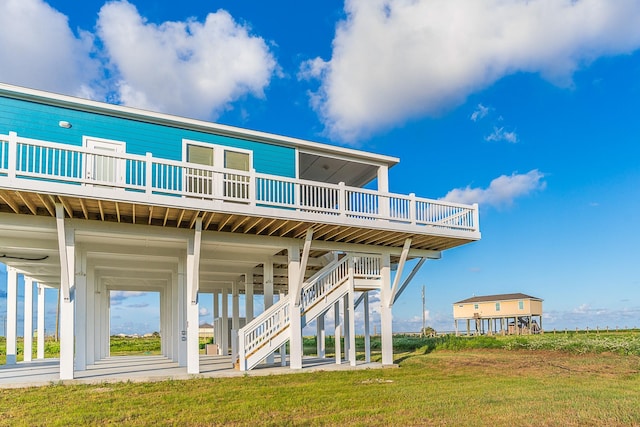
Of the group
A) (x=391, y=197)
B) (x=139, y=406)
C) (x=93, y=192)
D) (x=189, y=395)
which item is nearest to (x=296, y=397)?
(x=189, y=395)

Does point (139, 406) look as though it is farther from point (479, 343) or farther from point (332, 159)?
point (479, 343)

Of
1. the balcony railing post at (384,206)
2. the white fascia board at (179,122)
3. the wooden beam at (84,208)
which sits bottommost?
the wooden beam at (84,208)

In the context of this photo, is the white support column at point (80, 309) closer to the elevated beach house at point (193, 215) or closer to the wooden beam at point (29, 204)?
the elevated beach house at point (193, 215)

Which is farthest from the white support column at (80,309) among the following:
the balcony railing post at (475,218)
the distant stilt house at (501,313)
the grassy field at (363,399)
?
the distant stilt house at (501,313)

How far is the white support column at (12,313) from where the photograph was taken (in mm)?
18734

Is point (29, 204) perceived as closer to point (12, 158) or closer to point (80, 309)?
point (12, 158)

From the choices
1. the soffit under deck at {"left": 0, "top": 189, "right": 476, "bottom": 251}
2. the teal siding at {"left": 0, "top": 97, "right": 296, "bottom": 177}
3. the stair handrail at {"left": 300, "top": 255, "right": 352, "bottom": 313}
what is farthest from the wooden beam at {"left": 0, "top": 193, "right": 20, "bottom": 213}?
the stair handrail at {"left": 300, "top": 255, "right": 352, "bottom": 313}

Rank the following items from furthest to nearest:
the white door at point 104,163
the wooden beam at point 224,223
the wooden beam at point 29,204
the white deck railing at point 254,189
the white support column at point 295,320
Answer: the white support column at point 295,320
the wooden beam at point 224,223
the white deck railing at point 254,189
the white door at point 104,163
the wooden beam at point 29,204

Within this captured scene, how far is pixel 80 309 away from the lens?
13898 mm

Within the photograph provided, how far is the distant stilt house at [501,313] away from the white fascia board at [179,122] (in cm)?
3355

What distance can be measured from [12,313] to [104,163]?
8852 millimetres

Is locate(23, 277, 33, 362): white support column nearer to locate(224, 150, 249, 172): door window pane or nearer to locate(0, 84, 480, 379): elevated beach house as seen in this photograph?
locate(0, 84, 480, 379): elevated beach house

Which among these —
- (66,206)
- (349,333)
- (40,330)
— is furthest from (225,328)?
(66,206)

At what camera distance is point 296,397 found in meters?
9.99
